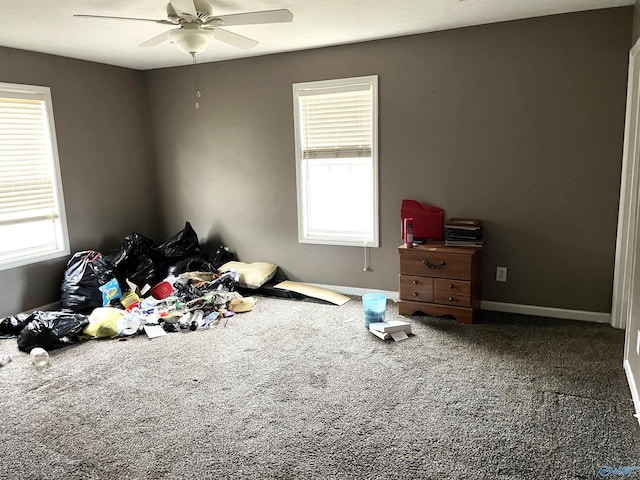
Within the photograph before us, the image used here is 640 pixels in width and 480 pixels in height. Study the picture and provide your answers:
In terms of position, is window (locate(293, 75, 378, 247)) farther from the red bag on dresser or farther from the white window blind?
the red bag on dresser

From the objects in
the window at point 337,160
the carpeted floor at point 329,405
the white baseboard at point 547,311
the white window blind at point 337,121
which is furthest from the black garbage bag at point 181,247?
the white baseboard at point 547,311

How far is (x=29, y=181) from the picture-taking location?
13.7 feet

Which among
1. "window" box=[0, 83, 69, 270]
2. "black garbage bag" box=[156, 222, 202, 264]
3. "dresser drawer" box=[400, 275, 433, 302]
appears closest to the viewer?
"dresser drawer" box=[400, 275, 433, 302]

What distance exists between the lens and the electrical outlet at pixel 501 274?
12.8 ft

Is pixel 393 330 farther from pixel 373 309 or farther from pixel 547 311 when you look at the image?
pixel 547 311

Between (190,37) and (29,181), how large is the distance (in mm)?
2193

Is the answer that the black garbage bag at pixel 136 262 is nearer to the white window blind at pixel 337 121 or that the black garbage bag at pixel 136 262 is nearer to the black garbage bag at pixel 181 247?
the black garbage bag at pixel 181 247

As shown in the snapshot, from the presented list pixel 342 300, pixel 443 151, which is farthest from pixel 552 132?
pixel 342 300

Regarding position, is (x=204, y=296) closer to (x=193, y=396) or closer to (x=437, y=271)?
(x=193, y=396)

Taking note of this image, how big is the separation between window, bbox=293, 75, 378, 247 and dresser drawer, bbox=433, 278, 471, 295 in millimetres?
780

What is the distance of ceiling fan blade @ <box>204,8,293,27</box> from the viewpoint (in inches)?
106

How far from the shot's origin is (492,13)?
3396 millimetres

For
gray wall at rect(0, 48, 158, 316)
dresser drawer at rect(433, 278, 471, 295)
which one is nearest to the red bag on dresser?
dresser drawer at rect(433, 278, 471, 295)

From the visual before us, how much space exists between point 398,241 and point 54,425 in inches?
112
